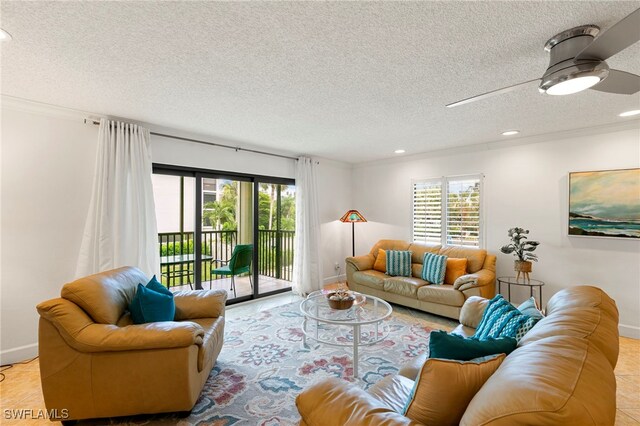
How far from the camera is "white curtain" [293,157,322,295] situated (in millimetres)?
4977

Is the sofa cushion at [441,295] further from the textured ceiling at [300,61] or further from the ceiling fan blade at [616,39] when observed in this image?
the ceiling fan blade at [616,39]

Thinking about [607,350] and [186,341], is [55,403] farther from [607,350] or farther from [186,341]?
[607,350]

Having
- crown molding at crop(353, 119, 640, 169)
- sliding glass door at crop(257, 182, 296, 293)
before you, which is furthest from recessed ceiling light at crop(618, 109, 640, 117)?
sliding glass door at crop(257, 182, 296, 293)

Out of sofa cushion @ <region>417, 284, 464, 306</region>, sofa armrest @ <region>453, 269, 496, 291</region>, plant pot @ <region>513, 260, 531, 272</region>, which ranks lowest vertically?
sofa cushion @ <region>417, 284, 464, 306</region>

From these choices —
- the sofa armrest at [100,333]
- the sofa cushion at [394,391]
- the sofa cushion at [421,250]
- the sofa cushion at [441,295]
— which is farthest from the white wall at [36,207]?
the sofa cushion at [421,250]

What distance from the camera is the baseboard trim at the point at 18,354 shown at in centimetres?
269

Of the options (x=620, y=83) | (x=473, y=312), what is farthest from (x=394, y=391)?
(x=620, y=83)

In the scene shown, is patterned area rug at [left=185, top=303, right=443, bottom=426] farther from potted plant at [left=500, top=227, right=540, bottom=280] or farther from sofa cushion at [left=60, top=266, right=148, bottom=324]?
potted plant at [left=500, top=227, right=540, bottom=280]

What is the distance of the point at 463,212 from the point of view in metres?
4.60

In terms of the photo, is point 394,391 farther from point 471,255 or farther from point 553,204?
point 553,204

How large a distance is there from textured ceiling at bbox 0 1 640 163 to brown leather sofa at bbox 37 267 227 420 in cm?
158

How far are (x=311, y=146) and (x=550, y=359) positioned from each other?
4.01 m

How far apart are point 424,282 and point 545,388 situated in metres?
3.46

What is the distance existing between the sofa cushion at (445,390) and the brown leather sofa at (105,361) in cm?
148
